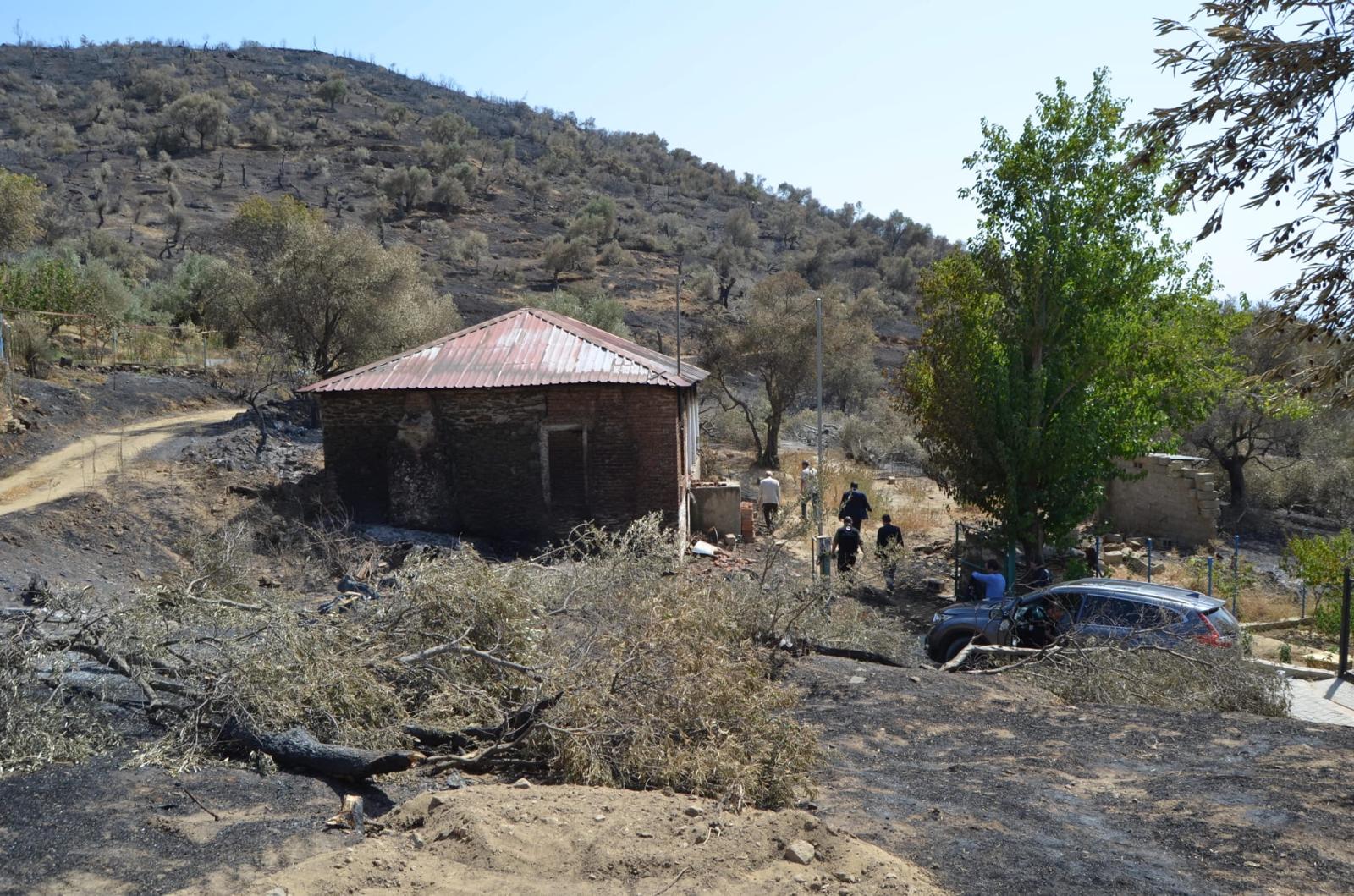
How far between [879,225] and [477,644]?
7796cm

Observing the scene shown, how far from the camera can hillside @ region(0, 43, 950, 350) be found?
50812mm

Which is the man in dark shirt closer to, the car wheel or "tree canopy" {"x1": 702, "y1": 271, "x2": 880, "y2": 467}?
the car wheel

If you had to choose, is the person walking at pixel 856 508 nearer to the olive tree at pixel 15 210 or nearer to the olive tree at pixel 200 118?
the olive tree at pixel 15 210

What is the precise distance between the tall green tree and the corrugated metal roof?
4.96 meters

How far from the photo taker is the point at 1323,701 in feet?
38.4

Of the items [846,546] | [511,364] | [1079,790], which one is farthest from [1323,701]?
[511,364]

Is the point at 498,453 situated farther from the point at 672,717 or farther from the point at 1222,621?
the point at 672,717

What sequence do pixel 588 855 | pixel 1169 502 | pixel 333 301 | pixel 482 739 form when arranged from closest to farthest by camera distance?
pixel 588 855, pixel 482 739, pixel 1169 502, pixel 333 301

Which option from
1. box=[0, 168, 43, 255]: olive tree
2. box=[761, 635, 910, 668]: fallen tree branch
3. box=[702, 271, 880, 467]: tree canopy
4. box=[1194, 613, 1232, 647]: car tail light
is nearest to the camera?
box=[1194, 613, 1232, 647]: car tail light

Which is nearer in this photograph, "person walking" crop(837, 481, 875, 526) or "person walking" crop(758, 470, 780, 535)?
"person walking" crop(837, 481, 875, 526)

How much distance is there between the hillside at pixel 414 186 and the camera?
50.8 m

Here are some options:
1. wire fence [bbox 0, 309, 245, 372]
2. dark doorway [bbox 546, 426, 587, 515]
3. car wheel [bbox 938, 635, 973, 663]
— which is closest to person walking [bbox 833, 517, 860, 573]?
car wheel [bbox 938, 635, 973, 663]

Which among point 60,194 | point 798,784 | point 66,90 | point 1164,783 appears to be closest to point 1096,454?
point 1164,783

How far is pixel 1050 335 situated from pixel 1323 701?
23.5 ft
